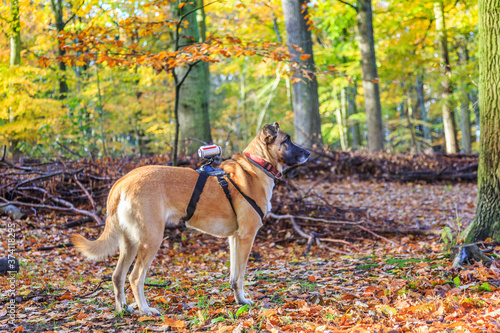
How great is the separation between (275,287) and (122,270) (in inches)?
74.5

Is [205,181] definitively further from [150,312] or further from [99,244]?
[150,312]

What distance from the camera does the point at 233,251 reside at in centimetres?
470

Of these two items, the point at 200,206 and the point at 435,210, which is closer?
the point at 200,206

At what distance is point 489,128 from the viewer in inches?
202

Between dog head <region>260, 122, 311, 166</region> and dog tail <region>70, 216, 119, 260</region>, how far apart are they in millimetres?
2067

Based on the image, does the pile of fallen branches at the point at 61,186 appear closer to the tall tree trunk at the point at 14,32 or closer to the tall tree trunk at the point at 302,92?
the tall tree trunk at the point at 302,92

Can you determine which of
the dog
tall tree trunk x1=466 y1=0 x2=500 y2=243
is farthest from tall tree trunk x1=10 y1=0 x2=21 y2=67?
tall tree trunk x1=466 y1=0 x2=500 y2=243

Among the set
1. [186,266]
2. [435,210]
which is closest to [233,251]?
[186,266]

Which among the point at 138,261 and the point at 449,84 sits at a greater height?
the point at 449,84

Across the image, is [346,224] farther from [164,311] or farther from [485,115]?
[164,311]

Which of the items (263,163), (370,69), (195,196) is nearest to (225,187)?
(195,196)

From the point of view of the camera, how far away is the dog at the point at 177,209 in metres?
3.99

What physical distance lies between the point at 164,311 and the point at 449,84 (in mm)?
18423

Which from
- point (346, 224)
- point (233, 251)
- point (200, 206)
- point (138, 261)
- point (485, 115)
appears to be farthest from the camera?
point (346, 224)
